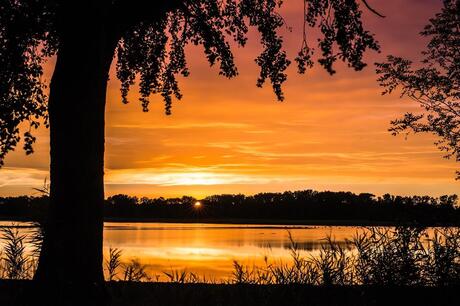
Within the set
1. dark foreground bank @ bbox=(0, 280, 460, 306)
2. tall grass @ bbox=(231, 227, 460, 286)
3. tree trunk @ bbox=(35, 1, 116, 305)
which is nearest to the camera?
dark foreground bank @ bbox=(0, 280, 460, 306)

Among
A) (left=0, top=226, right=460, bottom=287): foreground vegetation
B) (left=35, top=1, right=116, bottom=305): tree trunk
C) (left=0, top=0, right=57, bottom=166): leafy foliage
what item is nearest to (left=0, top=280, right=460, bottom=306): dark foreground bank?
(left=0, top=226, right=460, bottom=287): foreground vegetation

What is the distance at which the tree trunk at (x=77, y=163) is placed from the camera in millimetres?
10234

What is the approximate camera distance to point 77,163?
34.7 feet

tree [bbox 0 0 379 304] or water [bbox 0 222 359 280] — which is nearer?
tree [bbox 0 0 379 304]

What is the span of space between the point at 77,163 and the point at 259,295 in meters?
3.97

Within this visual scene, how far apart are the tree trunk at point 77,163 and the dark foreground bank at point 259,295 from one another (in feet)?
1.83

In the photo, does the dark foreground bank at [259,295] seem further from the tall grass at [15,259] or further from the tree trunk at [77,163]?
the tree trunk at [77,163]

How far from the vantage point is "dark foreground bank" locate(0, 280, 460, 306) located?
970 cm

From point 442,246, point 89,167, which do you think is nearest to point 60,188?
point 89,167

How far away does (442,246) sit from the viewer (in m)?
11.8

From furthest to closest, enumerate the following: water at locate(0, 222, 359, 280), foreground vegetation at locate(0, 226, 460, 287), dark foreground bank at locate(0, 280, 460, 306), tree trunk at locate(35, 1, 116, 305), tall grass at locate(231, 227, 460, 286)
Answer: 1. water at locate(0, 222, 359, 280)
2. tall grass at locate(231, 227, 460, 286)
3. foreground vegetation at locate(0, 226, 460, 287)
4. tree trunk at locate(35, 1, 116, 305)
5. dark foreground bank at locate(0, 280, 460, 306)

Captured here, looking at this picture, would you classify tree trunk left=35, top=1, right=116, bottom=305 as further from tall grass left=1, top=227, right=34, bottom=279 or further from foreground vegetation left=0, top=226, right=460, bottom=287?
tall grass left=1, top=227, right=34, bottom=279

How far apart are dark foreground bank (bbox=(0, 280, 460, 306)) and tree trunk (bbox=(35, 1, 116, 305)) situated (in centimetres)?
56

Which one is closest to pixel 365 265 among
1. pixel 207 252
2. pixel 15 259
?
pixel 15 259
